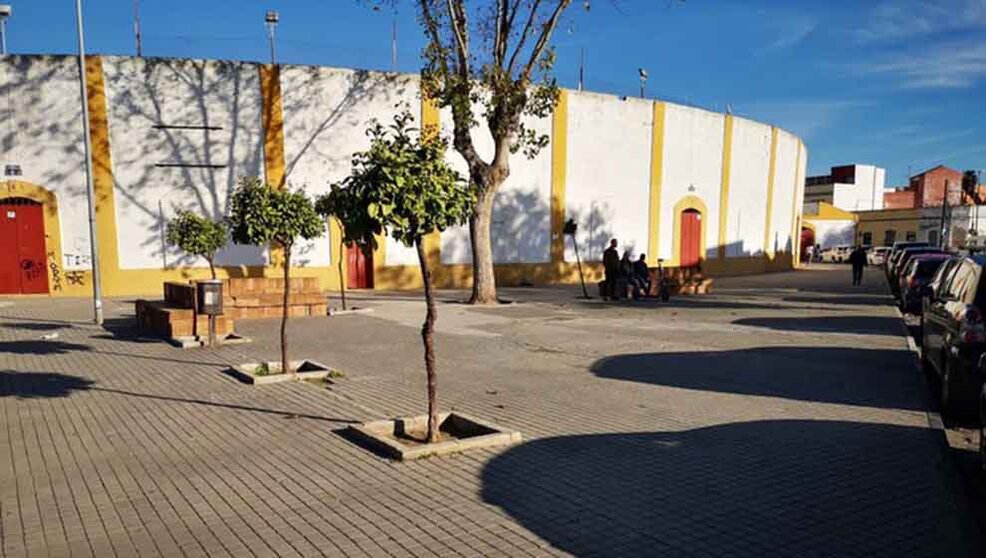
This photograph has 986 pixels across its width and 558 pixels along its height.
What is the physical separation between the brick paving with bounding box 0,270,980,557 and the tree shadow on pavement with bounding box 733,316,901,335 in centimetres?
246

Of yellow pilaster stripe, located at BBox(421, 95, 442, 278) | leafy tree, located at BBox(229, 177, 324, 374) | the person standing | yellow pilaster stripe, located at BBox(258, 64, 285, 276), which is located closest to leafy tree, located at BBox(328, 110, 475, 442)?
leafy tree, located at BBox(229, 177, 324, 374)

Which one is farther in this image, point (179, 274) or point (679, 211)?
point (679, 211)

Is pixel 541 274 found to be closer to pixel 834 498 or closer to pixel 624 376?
pixel 624 376

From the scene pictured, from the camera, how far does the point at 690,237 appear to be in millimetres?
30828

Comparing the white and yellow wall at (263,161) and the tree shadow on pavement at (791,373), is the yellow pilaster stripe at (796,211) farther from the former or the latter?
the tree shadow on pavement at (791,373)

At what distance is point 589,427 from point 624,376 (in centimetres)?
267

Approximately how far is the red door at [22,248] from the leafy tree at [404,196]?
1792cm

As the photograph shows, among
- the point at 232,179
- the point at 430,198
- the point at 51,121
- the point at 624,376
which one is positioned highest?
the point at 51,121

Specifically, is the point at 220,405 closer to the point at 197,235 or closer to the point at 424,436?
the point at 424,436

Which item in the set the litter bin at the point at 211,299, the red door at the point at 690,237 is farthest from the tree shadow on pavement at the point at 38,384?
the red door at the point at 690,237

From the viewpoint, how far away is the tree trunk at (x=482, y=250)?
17.5 metres

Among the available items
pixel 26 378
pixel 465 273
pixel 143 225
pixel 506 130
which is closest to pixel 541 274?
pixel 465 273

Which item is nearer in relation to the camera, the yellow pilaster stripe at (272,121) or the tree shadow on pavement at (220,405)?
the tree shadow on pavement at (220,405)

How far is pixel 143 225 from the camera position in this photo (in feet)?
65.8
